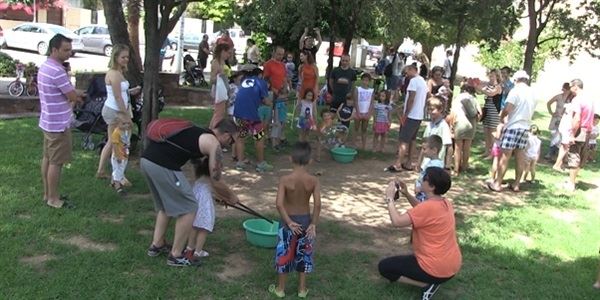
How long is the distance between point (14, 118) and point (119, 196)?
477 cm

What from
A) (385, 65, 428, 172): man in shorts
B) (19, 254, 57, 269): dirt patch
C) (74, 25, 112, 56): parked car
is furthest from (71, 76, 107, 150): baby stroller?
(74, 25, 112, 56): parked car

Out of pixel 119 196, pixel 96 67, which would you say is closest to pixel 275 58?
pixel 119 196

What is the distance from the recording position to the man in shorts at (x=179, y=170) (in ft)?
13.5

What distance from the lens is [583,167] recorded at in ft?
34.0

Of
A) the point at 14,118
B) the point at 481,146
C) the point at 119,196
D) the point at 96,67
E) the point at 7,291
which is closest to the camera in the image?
the point at 7,291

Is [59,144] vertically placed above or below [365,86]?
below

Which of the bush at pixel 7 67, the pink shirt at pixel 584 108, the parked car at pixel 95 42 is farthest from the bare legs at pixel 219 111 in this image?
the parked car at pixel 95 42

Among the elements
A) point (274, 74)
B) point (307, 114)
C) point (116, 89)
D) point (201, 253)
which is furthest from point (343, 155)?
point (201, 253)

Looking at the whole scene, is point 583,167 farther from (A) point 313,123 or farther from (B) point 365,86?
(A) point 313,123

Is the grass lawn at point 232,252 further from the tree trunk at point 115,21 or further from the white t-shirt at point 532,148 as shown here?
the tree trunk at point 115,21

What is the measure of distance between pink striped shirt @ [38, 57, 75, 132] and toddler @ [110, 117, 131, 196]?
0.72 meters

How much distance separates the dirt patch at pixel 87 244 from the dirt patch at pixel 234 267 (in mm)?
969

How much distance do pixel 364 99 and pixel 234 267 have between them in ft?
17.4

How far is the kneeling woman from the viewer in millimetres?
4113
